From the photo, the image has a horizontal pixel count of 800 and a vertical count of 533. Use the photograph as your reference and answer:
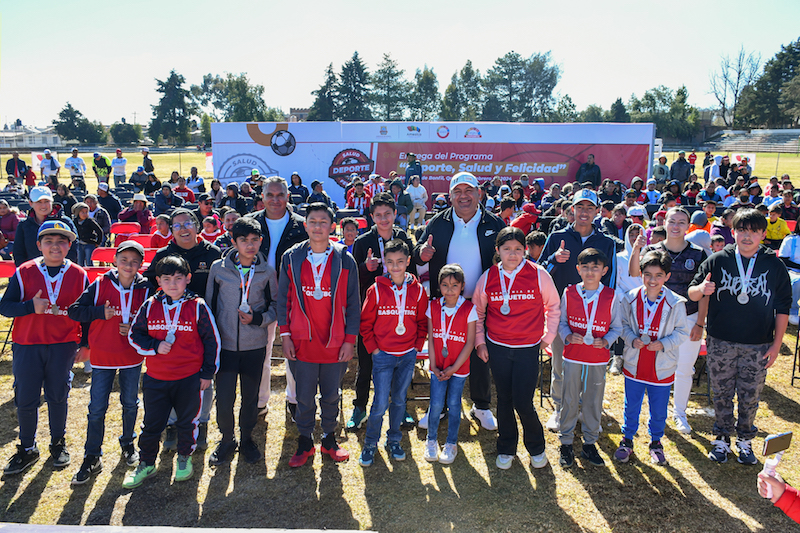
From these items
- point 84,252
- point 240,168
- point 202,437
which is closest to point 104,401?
point 202,437

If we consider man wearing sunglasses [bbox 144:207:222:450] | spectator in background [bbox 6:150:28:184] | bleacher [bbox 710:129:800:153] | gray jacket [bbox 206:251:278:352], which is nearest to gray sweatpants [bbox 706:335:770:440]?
gray jacket [bbox 206:251:278:352]

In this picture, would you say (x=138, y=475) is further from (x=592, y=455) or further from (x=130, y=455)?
(x=592, y=455)

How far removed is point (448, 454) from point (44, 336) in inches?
129

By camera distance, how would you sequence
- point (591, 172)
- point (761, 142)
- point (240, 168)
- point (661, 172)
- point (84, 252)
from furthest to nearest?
point (761, 142) < point (240, 168) < point (661, 172) < point (591, 172) < point (84, 252)

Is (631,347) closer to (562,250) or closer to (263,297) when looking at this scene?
(562,250)

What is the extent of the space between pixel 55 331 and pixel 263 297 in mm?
1582

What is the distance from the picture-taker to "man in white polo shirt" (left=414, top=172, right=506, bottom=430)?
14.1ft

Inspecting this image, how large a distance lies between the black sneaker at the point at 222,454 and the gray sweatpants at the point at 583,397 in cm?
271

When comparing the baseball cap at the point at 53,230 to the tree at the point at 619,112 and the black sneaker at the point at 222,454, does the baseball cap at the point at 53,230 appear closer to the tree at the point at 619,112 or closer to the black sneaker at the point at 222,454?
the black sneaker at the point at 222,454

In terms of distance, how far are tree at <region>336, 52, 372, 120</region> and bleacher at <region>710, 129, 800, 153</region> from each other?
1471 inches

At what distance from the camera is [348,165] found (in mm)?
17703

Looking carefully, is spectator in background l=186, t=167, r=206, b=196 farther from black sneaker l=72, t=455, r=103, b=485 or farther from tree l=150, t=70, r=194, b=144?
tree l=150, t=70, r=194, b=144

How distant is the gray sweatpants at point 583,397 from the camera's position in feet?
12.8

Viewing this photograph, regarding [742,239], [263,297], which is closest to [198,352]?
[263,297]
